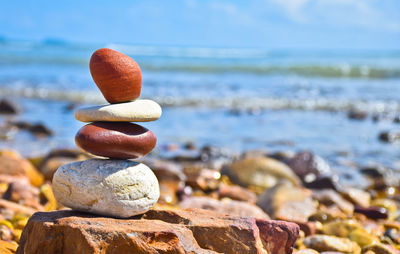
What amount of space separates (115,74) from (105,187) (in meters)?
0.76

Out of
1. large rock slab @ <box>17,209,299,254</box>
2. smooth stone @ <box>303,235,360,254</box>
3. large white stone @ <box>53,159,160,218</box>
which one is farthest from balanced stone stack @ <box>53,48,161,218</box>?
smooth stone @ <box>303,235,360,254</box>

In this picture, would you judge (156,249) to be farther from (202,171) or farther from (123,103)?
(202,171)

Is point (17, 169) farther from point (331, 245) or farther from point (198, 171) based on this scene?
point (331, 245)

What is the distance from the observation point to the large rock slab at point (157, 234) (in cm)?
288

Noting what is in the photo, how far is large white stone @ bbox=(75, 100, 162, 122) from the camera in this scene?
126 inches

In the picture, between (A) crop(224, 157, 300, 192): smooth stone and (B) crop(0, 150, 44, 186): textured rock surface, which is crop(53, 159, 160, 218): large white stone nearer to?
(B) crop(0, 150, 44, 186): textured rock surface

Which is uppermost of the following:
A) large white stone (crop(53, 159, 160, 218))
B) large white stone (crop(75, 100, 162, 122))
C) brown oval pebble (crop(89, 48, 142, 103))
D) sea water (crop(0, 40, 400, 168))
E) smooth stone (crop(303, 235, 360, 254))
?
brown oval pebble (crop(89, 48, 142, 103))

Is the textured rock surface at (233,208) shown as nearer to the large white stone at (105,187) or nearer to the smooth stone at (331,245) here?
the smooth stone at (331,245)

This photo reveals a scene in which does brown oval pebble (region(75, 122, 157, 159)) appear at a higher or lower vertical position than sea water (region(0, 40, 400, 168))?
higher

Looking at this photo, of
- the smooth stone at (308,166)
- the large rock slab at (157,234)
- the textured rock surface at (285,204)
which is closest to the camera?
the large rock slab at (157,234)

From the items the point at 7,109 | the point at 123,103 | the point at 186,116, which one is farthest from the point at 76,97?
the point at 123,103

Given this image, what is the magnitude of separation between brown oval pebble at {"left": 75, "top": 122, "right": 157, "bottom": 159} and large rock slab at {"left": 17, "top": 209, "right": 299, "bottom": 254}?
1.48 feet

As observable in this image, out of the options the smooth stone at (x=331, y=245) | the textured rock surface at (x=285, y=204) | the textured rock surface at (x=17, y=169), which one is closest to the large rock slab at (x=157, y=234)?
the smooth stone at (x=331, y=245)

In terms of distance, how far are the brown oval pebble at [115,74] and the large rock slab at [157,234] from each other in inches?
34.0
